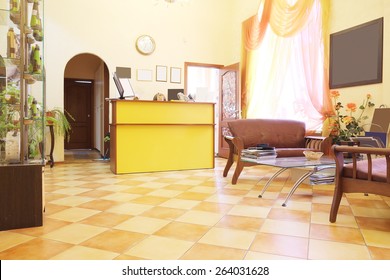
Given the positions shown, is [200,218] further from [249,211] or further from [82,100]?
[82,100]

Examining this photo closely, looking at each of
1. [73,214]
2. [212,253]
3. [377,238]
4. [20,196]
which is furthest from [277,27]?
[20,196]

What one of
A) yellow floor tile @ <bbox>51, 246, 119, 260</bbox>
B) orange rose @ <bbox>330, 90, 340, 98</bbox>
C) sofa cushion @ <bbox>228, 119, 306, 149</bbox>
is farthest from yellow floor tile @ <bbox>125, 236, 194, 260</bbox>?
orange rose @ <bbox>330, 90, 340, 98</bbox>

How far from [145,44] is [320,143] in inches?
168

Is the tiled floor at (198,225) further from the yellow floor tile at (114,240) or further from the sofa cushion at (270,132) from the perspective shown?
the sofa cushion at (270,132)

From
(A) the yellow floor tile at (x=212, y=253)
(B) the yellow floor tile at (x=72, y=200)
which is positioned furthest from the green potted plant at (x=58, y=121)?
(A) the yellow floor tile at (x=212, y=253)

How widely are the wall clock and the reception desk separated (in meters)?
2.35

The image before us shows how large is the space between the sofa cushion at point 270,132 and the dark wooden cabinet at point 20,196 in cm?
284

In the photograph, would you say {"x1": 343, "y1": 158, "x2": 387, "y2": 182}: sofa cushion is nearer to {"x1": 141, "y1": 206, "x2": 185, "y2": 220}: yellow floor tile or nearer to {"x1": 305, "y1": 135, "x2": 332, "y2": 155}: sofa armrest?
{"x1": 141, "y1": 206, "x2": 185, "y2": 220}: yellow floor tile

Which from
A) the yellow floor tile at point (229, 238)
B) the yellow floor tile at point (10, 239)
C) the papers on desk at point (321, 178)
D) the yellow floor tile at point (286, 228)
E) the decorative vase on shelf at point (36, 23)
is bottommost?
the yellow floor tile at point (10, 239)

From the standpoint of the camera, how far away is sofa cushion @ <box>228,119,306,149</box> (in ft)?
15.3

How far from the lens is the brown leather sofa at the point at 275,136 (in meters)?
4.57

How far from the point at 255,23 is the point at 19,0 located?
4.97m
